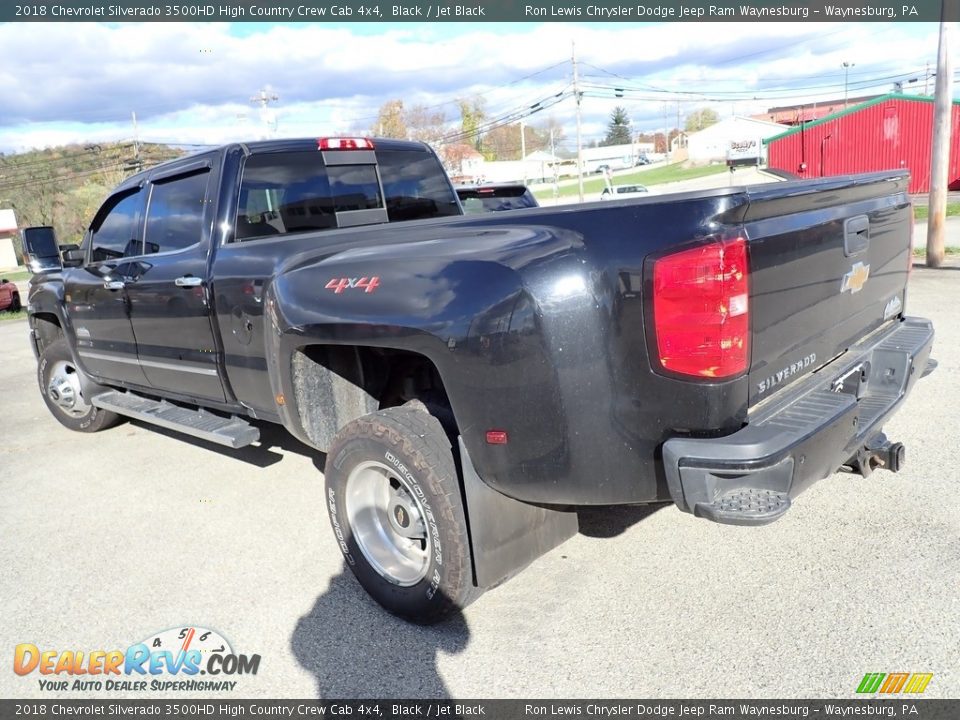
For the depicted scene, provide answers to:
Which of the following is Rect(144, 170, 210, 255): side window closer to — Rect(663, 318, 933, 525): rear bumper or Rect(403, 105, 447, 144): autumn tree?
Rect(663, 318, 933, 525): rear bumper

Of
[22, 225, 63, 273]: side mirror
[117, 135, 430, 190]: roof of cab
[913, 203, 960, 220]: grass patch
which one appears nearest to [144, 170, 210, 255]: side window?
[117, 135, 430, 190]: roof of cab

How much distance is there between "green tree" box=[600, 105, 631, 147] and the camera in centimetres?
12781

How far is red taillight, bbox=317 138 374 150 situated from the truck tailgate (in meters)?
2.76

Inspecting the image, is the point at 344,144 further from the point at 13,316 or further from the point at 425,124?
the point at 425,124

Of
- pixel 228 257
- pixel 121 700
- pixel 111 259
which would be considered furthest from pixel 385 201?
pixel 121 700

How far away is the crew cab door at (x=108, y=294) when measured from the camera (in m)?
4.82

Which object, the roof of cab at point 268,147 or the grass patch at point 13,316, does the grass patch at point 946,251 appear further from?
the grass patch at point 13,316

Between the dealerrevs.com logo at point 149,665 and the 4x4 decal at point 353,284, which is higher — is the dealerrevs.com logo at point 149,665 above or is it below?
below

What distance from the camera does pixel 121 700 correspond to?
8.95 feet

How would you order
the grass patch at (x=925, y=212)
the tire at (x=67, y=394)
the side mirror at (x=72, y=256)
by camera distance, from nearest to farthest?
the side mirror at (x=72, y=256), the tire at (x=67, y=394), the grass patch at (x=925, y=212)

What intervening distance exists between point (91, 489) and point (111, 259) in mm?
1558

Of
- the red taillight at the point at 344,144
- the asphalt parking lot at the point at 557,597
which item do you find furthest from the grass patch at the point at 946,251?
the red taillight at the point at 344,144

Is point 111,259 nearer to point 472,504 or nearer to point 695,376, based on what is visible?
point 472,504

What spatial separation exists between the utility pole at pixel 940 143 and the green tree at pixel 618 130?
121 meters
